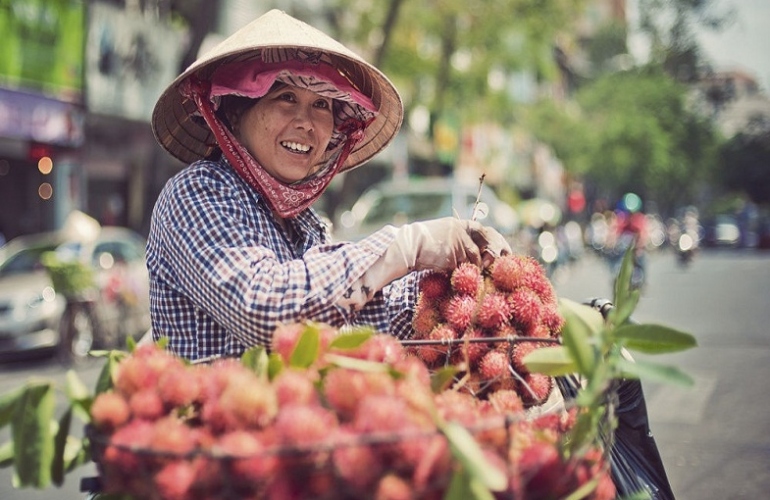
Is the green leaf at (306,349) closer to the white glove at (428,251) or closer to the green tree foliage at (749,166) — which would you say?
the white glove at (428,251)

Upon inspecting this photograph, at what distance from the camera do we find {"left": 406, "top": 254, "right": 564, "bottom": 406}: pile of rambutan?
68.7 inches

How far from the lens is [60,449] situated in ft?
4.19

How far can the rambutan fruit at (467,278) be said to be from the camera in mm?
1867

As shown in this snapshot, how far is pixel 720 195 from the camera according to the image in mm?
78125

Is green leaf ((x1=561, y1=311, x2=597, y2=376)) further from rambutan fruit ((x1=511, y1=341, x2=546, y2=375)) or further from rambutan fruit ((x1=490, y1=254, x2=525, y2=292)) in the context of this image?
rambutan fruit ((x1=490, y1=254, x2=525, y2=292))

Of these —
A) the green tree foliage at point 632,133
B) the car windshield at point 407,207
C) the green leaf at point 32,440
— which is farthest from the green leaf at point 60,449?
the green tree foliage at point 632,133

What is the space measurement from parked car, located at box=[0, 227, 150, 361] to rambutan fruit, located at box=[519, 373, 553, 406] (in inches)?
320

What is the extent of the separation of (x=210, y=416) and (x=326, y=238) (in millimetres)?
1252

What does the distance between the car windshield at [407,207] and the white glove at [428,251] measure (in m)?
9.77

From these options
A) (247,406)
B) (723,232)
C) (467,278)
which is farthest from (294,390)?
(723,232)

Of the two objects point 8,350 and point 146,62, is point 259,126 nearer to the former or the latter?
point 8,350

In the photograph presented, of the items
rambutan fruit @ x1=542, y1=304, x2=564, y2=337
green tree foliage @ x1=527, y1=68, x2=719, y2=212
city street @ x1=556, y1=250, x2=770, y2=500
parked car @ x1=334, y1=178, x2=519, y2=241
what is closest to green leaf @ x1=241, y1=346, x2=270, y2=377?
rambutan fruit @ x1=542, y1=304, x2=564, y2=337

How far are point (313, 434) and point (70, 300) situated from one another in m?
9.13

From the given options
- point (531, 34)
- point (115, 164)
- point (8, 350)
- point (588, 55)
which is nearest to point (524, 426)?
point (8, 350)
